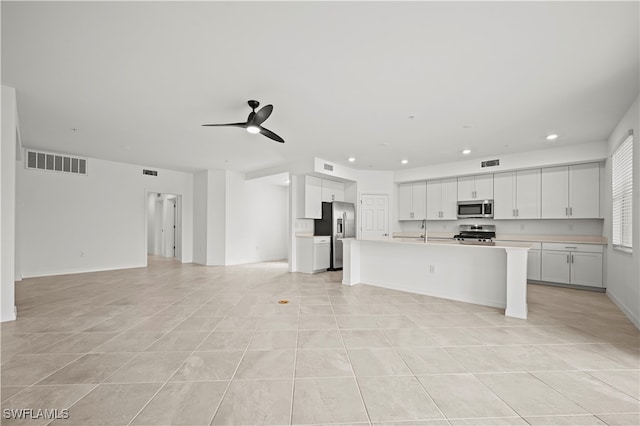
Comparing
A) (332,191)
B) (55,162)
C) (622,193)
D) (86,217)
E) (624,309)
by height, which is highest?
(55,162)

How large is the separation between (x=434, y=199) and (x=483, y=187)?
3.82ft

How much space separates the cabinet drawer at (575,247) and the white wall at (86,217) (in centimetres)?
943

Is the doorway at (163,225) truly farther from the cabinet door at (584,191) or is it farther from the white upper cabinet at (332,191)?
the cabinet door at (584,191)

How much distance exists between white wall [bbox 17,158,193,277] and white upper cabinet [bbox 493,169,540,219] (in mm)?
8652

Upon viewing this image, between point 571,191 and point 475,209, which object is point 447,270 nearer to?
point 475,209

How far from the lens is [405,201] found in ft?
26.0

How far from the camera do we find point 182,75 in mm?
2941

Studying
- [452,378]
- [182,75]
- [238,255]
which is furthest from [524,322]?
[238,255]

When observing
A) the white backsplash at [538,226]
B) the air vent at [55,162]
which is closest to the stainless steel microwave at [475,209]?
the white backsplash at [538,226]

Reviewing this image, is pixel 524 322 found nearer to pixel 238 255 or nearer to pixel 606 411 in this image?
pixel 606 411

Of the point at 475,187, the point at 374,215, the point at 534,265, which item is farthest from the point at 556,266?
the point at 374,215

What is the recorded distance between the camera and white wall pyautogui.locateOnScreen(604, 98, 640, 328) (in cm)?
336

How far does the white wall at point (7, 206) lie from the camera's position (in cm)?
→ 331

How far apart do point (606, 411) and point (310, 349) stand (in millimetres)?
2062
